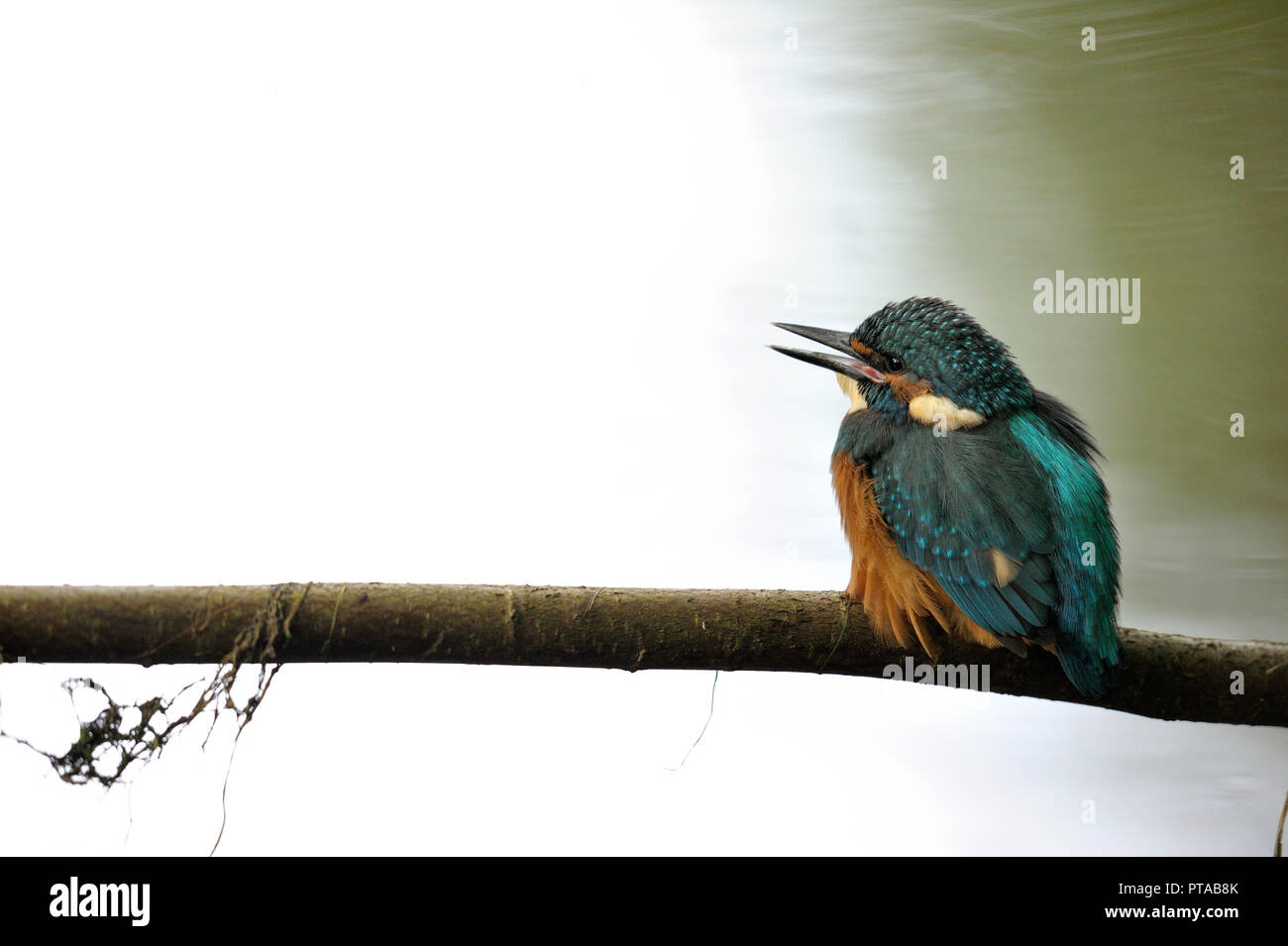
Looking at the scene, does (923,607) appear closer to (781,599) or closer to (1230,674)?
(781,599)

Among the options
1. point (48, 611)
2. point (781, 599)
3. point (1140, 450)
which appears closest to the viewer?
point (48, 611)

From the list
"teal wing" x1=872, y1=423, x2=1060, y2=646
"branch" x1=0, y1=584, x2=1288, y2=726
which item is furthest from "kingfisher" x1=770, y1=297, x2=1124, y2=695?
"branch" x1=0, y1=584, x2=1288, y2=726

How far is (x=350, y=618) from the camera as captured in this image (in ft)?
3.51

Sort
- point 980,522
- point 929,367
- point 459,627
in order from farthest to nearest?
point 929,367 < point 980,522 < point 459,627

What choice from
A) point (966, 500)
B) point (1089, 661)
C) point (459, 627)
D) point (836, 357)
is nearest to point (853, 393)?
point (836, 357)

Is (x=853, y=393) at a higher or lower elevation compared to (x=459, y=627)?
higher

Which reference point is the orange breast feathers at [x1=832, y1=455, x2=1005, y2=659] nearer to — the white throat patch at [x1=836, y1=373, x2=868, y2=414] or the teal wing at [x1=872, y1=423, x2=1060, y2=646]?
the teal wing at [x1=872, y1=423, x2=1060, y2=646]

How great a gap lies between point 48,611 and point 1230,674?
1.42 metres

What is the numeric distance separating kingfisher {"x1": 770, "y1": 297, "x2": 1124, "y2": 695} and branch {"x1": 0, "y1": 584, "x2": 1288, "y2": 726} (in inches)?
4.3

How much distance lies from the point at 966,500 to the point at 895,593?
0.15m

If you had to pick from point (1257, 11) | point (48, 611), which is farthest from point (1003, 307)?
point (48, 611)

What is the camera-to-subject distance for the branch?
1027mm

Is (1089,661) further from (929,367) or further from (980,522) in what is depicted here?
(929,367)

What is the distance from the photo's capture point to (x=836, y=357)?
4.62 ft
